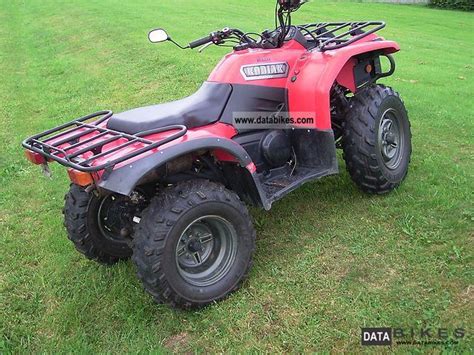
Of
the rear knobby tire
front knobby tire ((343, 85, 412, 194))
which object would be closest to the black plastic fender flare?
the rear knobby tire

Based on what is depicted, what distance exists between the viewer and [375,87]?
441 cm

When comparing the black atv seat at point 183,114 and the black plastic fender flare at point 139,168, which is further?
the black atv seat at point 183,114

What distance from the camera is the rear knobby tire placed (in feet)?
11.6

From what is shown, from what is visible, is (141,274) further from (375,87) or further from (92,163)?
(375,87)

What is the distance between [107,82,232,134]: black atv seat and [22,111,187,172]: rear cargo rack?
10 centimetres

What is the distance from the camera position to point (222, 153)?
3.39m

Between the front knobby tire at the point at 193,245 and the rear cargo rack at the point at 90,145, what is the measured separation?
1.18ft

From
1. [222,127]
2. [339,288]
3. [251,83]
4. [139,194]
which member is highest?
[251,83]

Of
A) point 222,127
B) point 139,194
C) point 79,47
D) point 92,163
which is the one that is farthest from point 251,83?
point 79,47

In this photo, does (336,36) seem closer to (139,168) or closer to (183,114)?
(183,114)

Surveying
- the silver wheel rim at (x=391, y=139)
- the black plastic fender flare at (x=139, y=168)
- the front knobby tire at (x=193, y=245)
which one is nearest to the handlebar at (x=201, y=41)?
the black plastic fender flare at (x=139, y=168)

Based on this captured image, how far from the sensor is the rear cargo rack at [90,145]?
111 inches

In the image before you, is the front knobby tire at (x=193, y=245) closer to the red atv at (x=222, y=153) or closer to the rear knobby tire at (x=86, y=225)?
the red atv at (x=222, y=153)

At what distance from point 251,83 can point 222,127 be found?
42 centimetres
